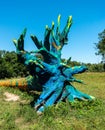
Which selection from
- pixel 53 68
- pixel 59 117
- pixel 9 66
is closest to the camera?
pixel 59 117

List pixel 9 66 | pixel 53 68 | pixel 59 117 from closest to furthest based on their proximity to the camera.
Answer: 1. pixel 59 117
2. pixel 53 68
3. pixel 9 66

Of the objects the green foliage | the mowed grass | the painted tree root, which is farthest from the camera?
the green foliage

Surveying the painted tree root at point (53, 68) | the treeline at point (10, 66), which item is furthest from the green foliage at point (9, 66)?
the painted tree root at point (53, 68)

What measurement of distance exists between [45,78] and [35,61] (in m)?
1.13

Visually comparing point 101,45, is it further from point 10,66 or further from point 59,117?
point 59,117

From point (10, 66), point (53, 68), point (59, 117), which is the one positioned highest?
point (10, 66)

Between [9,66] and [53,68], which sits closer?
[53,68]

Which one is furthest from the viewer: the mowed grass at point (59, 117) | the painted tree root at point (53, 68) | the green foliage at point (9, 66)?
the green foliage at point (9, 66)

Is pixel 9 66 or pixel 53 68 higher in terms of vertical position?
pixel 9 66

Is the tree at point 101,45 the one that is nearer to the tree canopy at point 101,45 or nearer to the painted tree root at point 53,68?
the tree canopy at point 101,45

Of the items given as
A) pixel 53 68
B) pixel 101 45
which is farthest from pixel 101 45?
pixel 53 68

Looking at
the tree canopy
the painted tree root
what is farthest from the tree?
the painted tree root

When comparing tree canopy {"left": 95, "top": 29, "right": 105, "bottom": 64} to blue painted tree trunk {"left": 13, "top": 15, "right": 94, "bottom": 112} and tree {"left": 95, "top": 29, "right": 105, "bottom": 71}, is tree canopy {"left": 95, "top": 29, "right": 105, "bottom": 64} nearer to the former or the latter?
tree {"left": 95, "top": 29, "right": 105, "bottom": 71}

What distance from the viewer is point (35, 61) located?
1125cm
